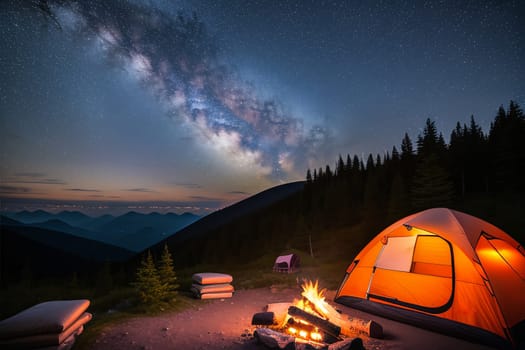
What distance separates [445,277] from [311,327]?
4373 mm

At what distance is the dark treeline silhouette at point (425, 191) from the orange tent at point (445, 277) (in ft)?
74.6

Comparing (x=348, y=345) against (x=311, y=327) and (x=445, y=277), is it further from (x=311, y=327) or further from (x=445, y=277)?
(x=445, y=277)

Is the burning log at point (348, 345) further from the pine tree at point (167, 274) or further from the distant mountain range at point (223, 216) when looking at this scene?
the distant mountain range at point (223, 216)

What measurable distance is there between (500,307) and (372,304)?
306cm

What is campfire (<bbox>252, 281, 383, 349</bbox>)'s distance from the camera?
5.52m

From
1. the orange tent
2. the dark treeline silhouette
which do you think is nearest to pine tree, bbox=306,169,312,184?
the dark treeline silhouette

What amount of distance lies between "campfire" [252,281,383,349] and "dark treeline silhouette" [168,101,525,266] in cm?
2443

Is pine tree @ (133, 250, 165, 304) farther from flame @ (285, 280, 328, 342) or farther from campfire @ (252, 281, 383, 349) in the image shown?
flame @ (285, 280, 328, 342)

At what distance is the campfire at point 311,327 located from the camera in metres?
5.52

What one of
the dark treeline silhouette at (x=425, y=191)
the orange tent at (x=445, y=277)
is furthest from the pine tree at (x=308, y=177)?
the orange tent at (x=445, y=277)

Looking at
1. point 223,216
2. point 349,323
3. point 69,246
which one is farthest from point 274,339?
point 69,246

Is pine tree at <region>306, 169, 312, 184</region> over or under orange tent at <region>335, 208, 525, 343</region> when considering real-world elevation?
over

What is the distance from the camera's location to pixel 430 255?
8617 mm

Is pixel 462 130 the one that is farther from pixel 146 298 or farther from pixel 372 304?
pixel 146 298
